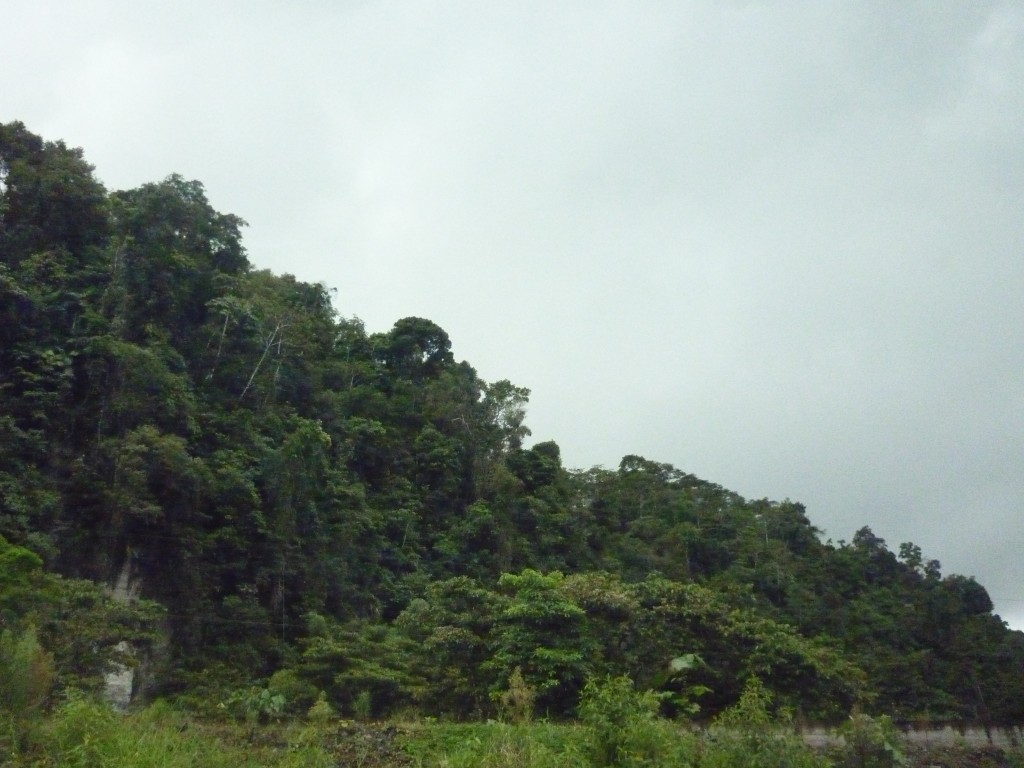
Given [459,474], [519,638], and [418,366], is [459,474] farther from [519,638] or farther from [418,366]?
[519,638]

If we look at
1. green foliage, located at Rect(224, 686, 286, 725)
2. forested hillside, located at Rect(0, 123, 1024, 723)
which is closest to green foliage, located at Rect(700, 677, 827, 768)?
forested hillside, located at Rect(0, 123, 1024, 723)

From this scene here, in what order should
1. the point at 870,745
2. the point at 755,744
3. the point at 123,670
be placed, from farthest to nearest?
the point at 123,670, the point at 870,745, the point at 755,744

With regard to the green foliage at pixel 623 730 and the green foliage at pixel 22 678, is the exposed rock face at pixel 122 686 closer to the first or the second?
the green foliage at pixel 22 678

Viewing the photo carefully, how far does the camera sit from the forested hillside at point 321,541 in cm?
1900

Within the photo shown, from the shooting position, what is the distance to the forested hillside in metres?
19.0

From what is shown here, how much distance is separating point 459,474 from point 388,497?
4.15 metres

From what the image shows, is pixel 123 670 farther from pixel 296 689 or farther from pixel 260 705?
pixel 260 705

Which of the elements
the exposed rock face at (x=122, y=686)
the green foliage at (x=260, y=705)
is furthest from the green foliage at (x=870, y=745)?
the exposed rock face at (x=122, y=686)

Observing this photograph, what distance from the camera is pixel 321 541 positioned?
96.0 ft

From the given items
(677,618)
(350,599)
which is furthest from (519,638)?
(350,599)

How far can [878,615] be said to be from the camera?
35.2m

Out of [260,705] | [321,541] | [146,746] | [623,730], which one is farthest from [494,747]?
[321,541]

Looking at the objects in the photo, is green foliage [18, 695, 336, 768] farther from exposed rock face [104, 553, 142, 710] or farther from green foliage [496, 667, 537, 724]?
exposed rock face [104, 553, 142, 710]

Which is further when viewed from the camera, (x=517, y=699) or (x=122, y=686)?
(x=122, y=686)
